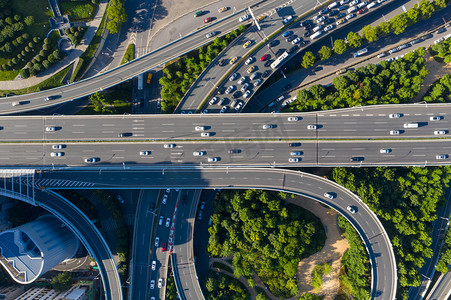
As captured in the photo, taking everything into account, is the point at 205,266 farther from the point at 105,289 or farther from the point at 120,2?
the point at 120,2

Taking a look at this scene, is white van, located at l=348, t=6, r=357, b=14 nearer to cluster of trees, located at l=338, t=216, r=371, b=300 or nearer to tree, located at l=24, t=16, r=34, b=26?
cluster of trees, located at l=338, t=216, r=371, b=300

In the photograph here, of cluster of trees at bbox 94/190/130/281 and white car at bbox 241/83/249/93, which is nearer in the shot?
cluster of trees at bbox 94/190/130/281

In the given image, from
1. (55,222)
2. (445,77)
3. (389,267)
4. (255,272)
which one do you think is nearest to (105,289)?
(55,222)

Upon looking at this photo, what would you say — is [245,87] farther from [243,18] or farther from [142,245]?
[142,245]

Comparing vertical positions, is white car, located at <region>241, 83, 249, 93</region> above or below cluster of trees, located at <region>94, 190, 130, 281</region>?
above

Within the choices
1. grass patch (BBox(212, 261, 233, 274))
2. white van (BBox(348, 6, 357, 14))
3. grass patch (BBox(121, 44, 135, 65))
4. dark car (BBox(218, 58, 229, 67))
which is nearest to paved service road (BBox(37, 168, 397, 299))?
grass patch (BBox(212, 261, 233, 274))

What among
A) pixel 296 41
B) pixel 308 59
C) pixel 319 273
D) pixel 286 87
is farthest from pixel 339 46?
pixel 319 273
